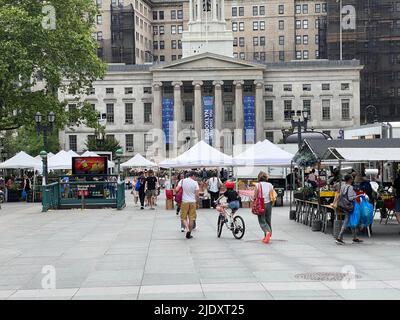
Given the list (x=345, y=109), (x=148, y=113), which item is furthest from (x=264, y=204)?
(x=148, y=113)

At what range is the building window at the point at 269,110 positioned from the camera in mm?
106794

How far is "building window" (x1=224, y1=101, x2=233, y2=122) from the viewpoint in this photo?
108m

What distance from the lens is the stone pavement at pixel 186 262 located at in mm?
10430

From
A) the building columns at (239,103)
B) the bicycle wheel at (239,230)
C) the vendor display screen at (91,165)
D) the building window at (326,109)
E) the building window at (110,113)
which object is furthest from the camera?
the building window at (110,113)

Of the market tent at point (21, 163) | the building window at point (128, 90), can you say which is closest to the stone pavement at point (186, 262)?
the market tent at point (21, 163)

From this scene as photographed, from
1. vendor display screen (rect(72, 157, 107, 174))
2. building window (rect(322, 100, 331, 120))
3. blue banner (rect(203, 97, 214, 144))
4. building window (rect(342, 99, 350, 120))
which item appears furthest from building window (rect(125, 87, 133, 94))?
vendor display screen (rect(72, 157, 107, 174))

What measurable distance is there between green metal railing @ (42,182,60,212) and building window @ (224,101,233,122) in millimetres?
76151

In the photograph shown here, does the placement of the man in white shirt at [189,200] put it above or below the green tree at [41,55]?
below

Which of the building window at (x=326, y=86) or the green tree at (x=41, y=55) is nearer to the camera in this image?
the green tree at (x=41, y=55)

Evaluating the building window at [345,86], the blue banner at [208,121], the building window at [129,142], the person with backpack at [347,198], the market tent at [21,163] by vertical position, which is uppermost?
the building window at [345,86]

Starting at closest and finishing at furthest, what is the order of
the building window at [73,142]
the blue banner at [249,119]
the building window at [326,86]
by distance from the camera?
the blue banner at [249,119] → the building window at [326,86] → the building window at [73,142]

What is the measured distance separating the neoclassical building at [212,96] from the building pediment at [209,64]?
0.16 meters

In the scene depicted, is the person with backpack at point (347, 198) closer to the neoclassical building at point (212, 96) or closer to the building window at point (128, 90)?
the neoclassical building at point (212, 96)

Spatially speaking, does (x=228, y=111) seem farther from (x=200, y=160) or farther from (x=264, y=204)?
(x=264, y=204)
